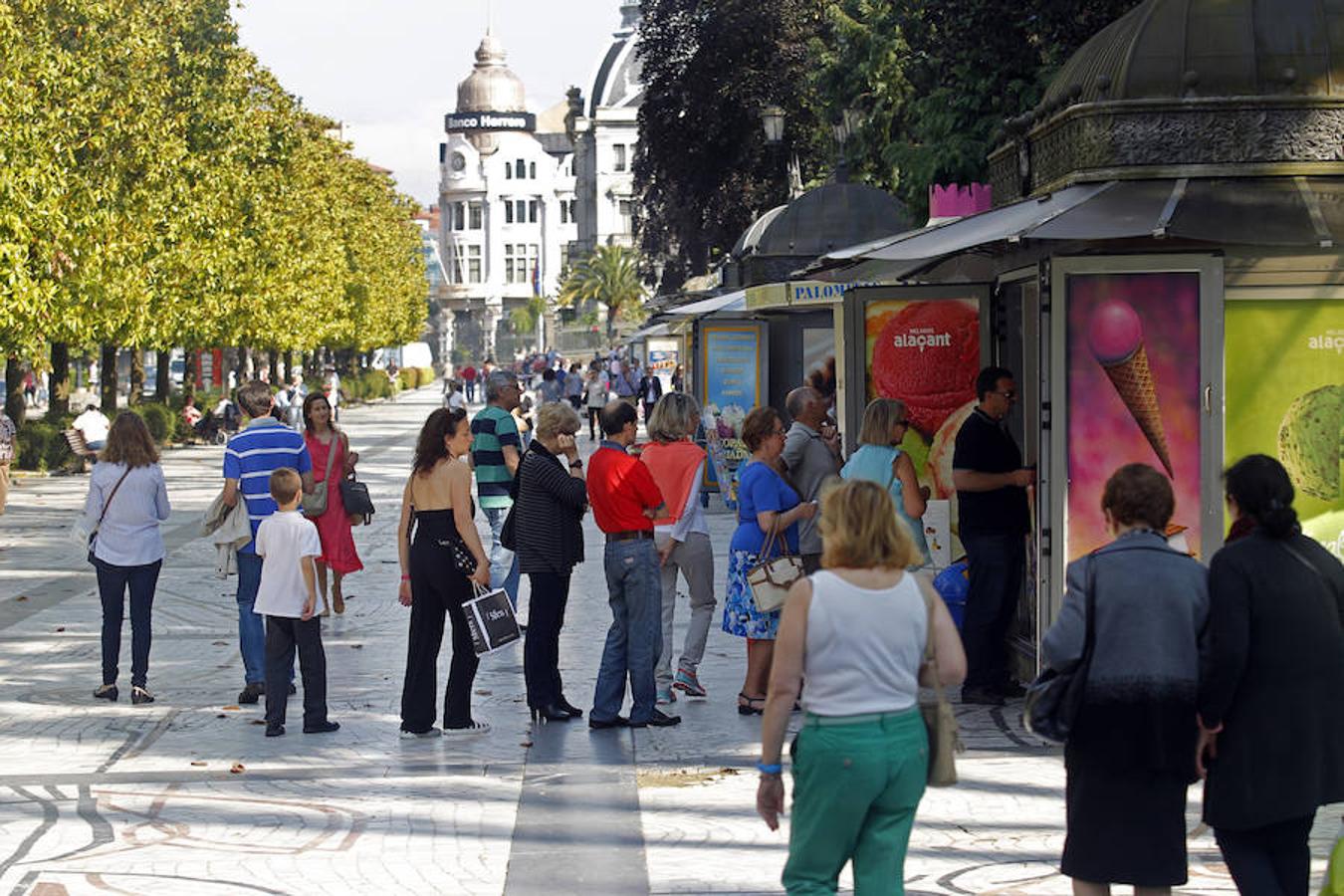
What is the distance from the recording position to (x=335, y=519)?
1408 cm

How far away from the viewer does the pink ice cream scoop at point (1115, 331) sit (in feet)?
31.9

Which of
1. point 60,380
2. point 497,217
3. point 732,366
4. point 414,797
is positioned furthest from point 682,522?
point 497,217

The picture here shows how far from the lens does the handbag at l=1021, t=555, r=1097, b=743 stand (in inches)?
217

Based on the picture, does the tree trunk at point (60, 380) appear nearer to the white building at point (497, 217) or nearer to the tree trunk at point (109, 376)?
the tree trunk at point (109, 376)

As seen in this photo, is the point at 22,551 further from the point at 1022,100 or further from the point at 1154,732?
the point at 1154,732

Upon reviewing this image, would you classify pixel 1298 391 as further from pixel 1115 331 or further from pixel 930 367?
pixel 930 367

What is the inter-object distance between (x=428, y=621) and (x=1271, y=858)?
209 inches

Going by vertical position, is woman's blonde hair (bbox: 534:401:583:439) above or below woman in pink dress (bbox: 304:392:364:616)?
above

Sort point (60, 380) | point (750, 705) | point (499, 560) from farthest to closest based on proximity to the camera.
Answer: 1. point (60, 380)
2. point (499, 560)
3. point (750, 705)

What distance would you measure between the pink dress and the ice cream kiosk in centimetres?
484

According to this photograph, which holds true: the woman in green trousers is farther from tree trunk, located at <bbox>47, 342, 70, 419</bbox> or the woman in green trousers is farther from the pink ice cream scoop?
tree trunk, located at <bbox>47, 342, 70, 419</bbox>

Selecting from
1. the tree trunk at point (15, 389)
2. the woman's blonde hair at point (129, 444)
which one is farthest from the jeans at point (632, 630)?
the tree trunk at point (15, 389)

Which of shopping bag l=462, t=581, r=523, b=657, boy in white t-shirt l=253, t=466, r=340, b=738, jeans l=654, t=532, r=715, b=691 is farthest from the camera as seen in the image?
jeans l=654, t=532, r=715, b=691

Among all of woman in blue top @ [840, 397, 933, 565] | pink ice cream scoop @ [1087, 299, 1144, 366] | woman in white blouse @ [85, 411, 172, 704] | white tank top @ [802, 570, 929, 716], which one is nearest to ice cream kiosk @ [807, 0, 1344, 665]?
pink ice cream scoop @ [1087, 299, 1144, 366]
